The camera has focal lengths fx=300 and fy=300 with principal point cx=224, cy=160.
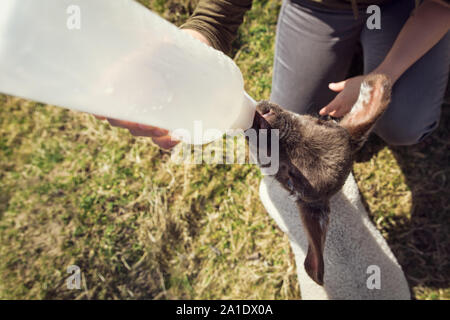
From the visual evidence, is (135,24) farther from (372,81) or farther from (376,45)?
(376,45)

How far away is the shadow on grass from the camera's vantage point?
3.44 meters

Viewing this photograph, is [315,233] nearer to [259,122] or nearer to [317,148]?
[317,148]

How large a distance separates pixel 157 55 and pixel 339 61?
2467 mm

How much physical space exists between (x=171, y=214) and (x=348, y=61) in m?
2.75

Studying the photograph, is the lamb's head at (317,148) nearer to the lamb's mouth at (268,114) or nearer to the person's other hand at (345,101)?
the lamb's mouth at (268,114)

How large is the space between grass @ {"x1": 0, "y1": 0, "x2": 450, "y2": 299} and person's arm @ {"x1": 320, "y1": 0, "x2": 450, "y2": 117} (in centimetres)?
138

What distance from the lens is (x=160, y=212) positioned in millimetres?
3818

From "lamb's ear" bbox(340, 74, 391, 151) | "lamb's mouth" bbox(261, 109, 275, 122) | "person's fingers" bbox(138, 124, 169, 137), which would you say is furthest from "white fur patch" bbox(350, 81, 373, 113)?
"person's fingers" bbox(138, 124, 169, 137)

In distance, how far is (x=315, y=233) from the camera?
81.7 inches

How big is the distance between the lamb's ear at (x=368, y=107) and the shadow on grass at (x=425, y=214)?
1694 mm
